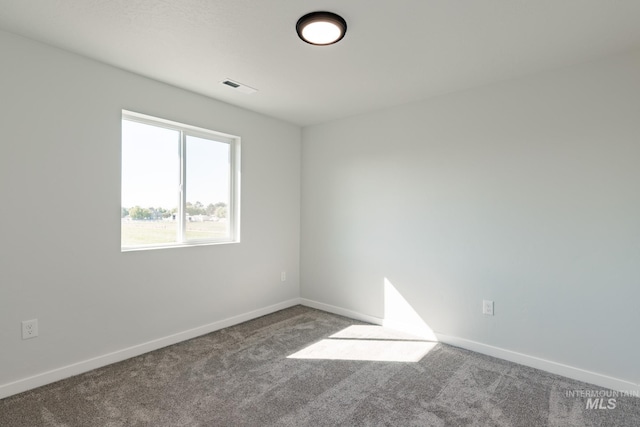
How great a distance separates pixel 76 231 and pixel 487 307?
137 inches

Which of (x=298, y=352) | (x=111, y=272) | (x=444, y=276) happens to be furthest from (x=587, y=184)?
(x=111, y=272)

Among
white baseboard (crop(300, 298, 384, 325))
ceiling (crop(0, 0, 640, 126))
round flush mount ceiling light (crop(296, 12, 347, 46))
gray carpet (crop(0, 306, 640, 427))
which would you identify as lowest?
gray carpet (crop(0, 306, 640, 427))

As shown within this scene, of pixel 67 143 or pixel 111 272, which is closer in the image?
pixel 67 143

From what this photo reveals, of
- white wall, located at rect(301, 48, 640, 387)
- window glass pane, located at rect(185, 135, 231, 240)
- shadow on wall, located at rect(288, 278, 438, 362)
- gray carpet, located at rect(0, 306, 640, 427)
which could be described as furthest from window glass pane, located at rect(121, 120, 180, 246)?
white wall, located at rect(301, 48, 640, 387)

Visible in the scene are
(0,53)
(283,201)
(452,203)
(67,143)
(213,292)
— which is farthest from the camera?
(283,201)

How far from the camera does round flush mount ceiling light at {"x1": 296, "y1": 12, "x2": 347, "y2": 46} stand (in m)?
1.88

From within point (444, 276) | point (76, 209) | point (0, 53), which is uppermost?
point (0, 53)

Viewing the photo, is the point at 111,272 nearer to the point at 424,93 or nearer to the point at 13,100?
the point at 13,100

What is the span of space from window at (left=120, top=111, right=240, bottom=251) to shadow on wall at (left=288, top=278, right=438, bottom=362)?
5.13ft

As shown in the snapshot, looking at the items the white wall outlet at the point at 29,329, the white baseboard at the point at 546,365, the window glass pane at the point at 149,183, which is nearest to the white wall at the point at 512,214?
the white baseboard at the point at 546,365

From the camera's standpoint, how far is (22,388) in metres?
2.17

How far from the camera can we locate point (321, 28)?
6.47 ft

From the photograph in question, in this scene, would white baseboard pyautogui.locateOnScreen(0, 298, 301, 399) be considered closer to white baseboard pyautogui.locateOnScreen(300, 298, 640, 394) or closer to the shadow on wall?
the shadow on wall

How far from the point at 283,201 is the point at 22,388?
285cm
